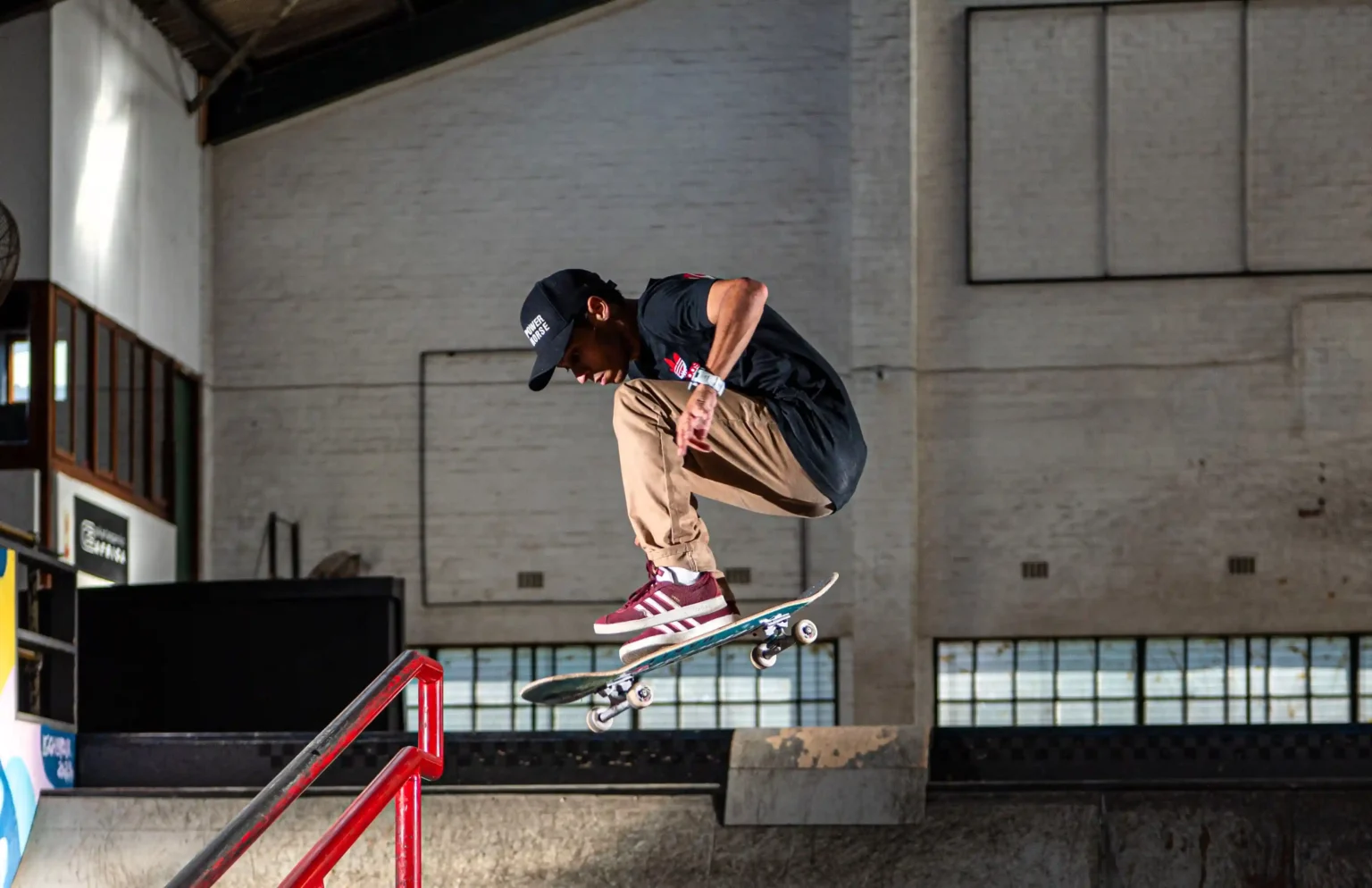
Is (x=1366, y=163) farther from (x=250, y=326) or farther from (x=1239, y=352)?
(x=250, y=326)

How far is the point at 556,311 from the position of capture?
5395 mm

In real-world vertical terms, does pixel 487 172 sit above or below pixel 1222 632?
above

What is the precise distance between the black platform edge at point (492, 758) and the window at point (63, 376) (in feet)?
15.7

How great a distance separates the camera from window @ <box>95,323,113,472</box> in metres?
15.6

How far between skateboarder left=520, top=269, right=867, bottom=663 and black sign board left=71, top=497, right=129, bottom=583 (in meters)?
10.2

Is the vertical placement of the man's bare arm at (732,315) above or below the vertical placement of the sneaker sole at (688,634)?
above

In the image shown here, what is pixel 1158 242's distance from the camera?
59.0ft

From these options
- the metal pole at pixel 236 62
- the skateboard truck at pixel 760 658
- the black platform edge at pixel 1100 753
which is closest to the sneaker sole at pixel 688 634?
the skateboard truck at pixel 760 658

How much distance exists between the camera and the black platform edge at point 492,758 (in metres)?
10.2

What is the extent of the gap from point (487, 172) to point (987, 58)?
15.9 ft

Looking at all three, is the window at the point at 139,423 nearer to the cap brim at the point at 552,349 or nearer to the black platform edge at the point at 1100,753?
the black platform edge at the point at 1100,753

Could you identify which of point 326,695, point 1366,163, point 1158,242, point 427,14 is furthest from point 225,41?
point 1366,163

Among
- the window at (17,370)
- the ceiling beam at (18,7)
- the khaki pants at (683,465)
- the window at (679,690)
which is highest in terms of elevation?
the ceiling beam at (18,7)

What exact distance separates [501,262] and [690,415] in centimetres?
1331
